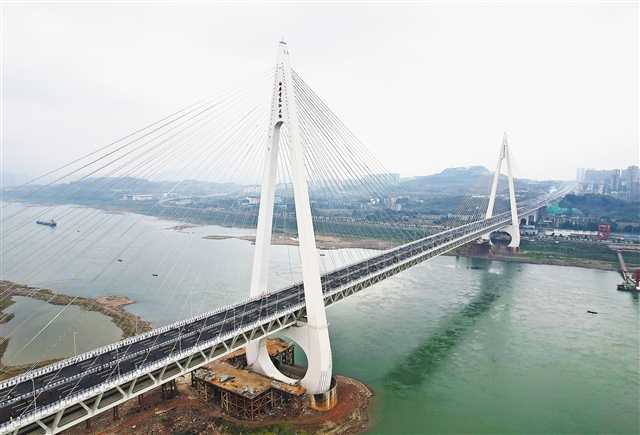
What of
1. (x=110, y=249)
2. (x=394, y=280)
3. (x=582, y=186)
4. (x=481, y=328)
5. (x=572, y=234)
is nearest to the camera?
(x=481, y=328)

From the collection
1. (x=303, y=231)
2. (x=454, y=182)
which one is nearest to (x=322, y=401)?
(x=303, y=231)

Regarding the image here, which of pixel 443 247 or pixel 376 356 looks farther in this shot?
pixel 443 247

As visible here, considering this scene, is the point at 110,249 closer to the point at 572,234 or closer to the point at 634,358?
the point at 634,358

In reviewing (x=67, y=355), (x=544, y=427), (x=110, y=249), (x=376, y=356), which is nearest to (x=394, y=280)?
(x=376, y=356)

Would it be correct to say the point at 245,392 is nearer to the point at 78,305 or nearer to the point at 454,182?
the point at 78,305

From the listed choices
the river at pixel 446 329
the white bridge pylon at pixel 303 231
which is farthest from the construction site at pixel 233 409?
the river at pixel 446 329

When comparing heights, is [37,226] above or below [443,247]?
below

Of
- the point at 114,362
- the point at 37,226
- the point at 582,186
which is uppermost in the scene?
the point at 582,186
